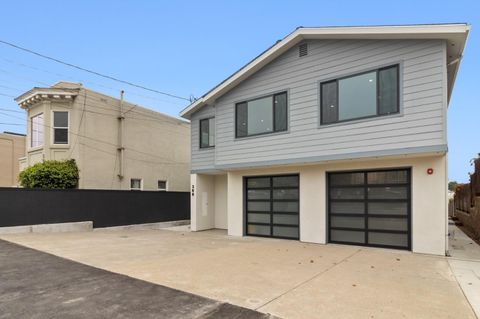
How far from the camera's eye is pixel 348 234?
10258mm

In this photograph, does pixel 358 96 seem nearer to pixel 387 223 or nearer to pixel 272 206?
pixel 387 223

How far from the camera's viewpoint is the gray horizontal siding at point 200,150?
13891 mm

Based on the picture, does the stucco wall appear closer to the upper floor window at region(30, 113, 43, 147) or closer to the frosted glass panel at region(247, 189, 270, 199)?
the frosted glass panel at region(247, 189, 270, 199)

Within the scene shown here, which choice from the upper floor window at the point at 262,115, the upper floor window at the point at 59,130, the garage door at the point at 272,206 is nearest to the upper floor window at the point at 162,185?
the upper floor window at the point at 59,130

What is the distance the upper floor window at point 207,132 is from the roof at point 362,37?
3.43 feet

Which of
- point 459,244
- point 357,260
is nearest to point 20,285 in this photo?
point 357,260

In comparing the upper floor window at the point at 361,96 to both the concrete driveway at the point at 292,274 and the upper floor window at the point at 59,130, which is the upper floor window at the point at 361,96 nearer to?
the concrete driveway at the point at 292,274

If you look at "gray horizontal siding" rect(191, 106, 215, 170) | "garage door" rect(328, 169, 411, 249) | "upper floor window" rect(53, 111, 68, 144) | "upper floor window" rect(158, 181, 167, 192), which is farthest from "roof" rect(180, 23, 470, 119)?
"upper floor window" rect(158, 181, 167, 192)

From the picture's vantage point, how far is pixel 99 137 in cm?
1695

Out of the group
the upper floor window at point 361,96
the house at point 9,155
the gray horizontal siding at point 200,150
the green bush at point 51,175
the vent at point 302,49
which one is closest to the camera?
the upper floor window at point 361,96

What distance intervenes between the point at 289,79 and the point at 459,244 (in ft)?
23.7

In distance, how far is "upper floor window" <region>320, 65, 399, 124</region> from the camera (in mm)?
9141

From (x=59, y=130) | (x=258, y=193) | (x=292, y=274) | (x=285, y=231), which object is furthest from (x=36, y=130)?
(x=292, y=274)

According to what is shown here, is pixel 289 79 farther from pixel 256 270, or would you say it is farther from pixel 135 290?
pixel 135 290
